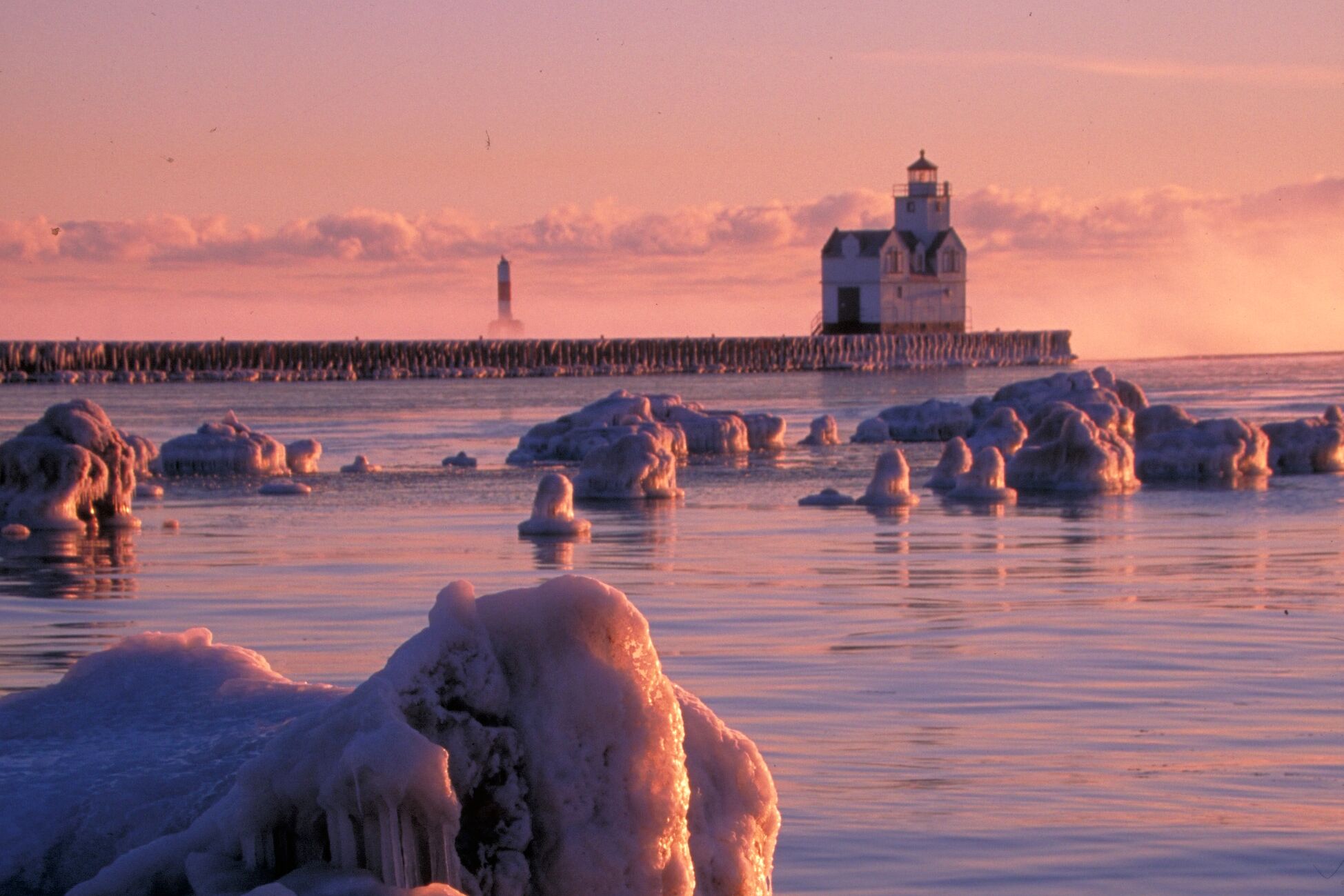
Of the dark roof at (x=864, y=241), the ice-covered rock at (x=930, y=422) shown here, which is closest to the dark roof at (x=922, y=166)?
the dark roof at (x=864, y=241)

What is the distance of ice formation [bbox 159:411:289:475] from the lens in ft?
90.6

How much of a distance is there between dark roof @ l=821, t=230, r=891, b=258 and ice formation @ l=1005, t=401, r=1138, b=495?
76104mm

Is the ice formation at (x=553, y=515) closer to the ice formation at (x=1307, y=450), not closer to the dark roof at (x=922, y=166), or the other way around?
the ice formation at (x=1307, y=450)

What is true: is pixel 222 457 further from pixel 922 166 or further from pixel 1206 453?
pixel 922 166


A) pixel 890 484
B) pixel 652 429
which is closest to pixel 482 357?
pixel 652 429

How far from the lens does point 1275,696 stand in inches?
332

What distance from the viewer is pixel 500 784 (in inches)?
169

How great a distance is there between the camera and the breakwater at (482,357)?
94.5 meters

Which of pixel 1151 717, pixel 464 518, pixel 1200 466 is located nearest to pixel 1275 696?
pixel 1151 717

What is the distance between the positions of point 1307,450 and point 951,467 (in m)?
6.35

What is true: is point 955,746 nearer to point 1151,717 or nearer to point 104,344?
point 1151,717

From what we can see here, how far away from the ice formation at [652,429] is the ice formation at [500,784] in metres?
24.8

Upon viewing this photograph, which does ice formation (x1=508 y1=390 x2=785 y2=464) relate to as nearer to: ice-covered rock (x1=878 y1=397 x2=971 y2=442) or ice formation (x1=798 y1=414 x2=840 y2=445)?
ice formation (x1=798 y1=414 x2=840 y2=445)

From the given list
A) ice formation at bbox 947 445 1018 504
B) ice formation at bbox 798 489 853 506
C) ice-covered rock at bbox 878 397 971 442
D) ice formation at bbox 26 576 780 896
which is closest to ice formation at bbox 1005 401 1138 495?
ice formation at bbox 947 445 1018 504
